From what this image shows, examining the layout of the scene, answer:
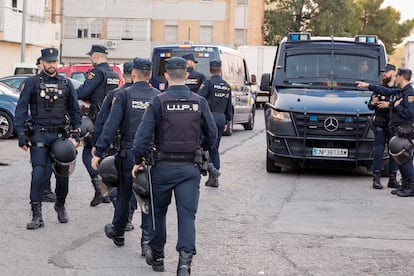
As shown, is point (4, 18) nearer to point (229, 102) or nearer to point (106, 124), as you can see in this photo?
point (229, 102)

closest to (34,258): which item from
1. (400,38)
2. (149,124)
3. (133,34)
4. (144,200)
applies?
(144,200)

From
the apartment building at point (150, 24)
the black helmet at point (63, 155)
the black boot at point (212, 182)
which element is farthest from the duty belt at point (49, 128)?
the apartment building at point (150, 24)

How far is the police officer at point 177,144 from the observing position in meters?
6.52

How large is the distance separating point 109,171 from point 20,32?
1425 inches

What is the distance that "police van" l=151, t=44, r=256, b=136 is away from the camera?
836 inches

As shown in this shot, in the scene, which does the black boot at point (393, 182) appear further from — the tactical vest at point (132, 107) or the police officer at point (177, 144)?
the police officer at point (177, 144)

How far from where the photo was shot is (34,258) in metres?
7.37

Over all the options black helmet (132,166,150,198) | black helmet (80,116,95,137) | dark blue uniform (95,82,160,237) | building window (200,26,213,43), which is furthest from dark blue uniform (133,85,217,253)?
building window (200,26,213,43)

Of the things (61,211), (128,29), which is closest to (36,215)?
(61,211)

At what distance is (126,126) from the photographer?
7.52 m

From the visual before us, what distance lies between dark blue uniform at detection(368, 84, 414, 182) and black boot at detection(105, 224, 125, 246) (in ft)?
18.3

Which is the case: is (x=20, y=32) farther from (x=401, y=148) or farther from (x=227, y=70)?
(x=401, y=148)

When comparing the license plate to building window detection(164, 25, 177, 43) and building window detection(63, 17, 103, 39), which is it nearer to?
building window detection(164, 25, 177, 43)

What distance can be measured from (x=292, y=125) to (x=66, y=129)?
5361 millimetres
